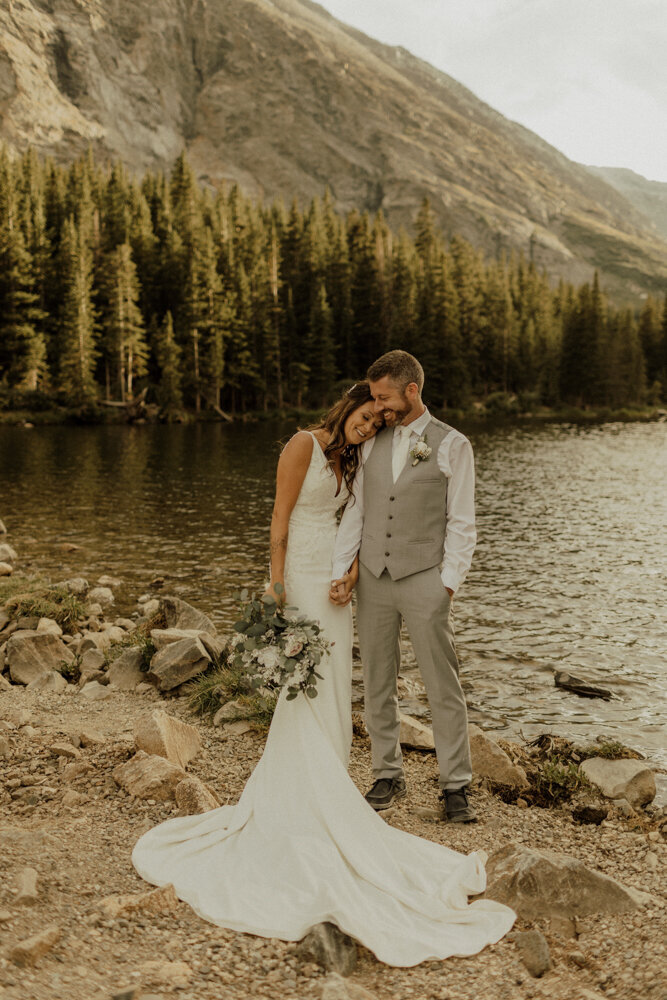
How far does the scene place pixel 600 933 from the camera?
398cm

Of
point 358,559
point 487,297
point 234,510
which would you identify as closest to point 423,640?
point 358,559

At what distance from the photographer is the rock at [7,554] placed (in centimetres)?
1445

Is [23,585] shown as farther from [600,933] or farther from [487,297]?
[487,297]

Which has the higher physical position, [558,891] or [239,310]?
[239,310]

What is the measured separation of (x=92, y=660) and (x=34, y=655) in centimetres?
62

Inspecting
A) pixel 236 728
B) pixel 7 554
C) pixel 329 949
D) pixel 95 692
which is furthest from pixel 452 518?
pixel 7 554

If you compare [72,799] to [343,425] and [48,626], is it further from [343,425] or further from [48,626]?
[48,626]

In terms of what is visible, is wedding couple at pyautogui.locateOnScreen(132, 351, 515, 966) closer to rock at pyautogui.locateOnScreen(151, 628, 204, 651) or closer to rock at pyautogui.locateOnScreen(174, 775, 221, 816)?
rock at pyautogui.locateOnScreen(174, 775, 221, 816)

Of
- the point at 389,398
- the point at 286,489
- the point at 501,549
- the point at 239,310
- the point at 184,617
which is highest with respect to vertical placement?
the point at 239,310

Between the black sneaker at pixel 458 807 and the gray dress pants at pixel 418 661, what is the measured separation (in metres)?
0.06

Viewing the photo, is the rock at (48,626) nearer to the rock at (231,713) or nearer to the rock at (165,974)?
the rock at (231,713)

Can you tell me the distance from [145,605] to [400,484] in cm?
749

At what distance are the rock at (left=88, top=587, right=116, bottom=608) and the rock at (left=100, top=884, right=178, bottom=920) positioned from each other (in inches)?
323

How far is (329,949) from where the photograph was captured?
12.1ft
